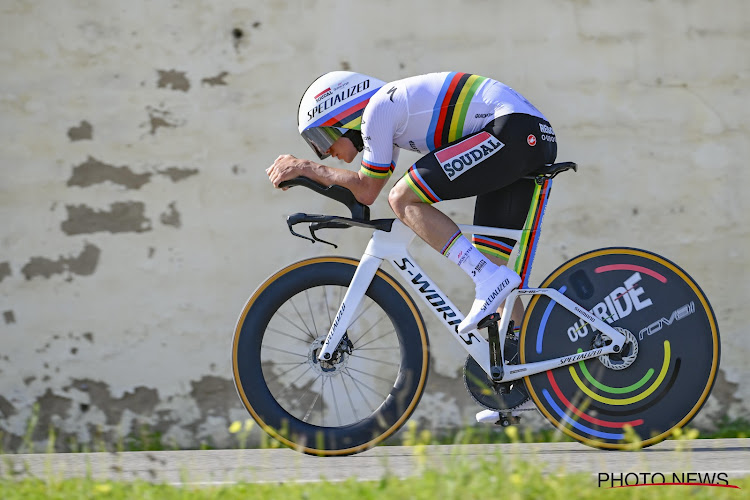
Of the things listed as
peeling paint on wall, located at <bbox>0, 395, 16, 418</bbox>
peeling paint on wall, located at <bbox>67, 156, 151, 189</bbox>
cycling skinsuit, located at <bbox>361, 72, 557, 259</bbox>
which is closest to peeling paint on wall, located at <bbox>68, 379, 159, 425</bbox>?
peeling paint on wall, located at <bbox>0, 395, 16, 418</bbox>

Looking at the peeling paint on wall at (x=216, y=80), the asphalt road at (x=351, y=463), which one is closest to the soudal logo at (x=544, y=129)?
the asphalt road at (x=351, y=463)

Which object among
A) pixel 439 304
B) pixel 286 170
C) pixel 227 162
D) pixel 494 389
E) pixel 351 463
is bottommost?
pixel 351 463

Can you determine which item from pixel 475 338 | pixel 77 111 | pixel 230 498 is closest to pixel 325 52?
pixel 77 111

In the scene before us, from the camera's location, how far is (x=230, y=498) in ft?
8.75

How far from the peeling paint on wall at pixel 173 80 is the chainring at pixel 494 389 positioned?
2.39 metres

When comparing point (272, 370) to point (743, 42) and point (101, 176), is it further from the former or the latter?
point (743, 42)

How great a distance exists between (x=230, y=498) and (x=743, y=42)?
3.78 meters

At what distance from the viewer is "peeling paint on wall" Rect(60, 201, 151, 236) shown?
4941mm

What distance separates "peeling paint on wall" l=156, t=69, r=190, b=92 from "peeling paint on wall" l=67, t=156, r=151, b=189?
0.50m

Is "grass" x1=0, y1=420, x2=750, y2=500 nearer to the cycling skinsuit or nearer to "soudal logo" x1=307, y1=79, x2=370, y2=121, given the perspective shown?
the cycling skinsuit

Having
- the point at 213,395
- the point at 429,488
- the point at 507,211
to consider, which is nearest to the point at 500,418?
the point at 507,211

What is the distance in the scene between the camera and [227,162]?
4.93m

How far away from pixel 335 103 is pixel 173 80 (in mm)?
1775

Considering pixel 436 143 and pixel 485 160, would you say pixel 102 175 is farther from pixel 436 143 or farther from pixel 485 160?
pixel 485 160
